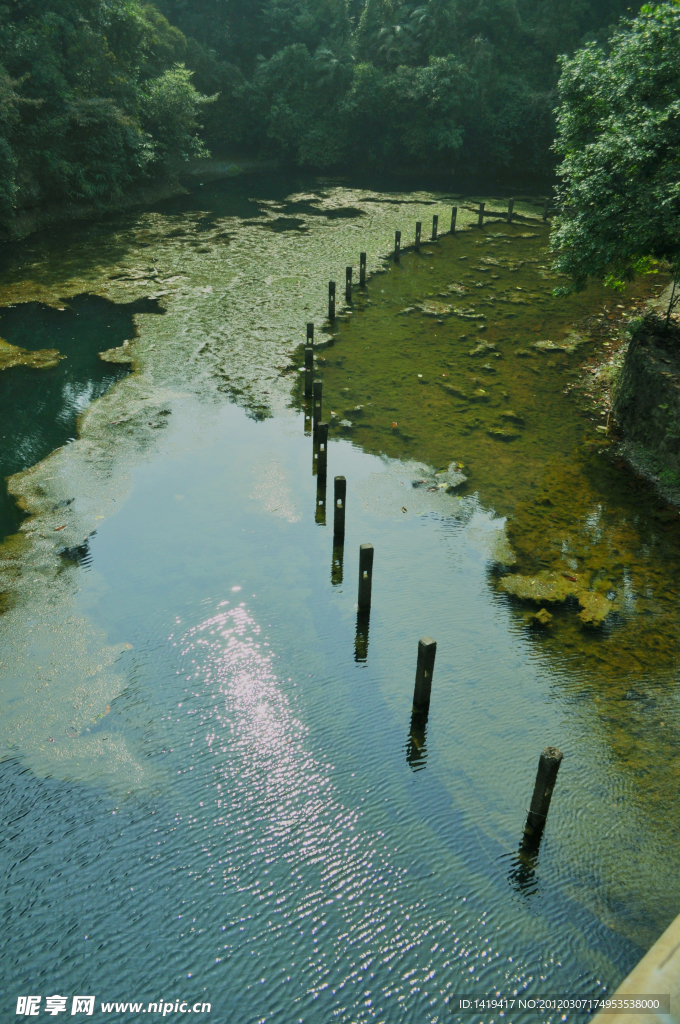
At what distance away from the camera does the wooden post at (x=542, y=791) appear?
5.94 metres

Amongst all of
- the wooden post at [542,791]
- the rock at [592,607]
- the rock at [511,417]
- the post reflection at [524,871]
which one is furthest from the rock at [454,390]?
the post reflection at [524,871]

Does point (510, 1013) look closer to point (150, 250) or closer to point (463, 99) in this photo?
point (150, 250)

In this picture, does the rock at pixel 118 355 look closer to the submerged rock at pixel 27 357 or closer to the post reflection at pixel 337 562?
the submerged rock at pixel 27 357

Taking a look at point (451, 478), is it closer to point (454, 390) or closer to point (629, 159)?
point (454, 390)

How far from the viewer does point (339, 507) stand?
32.2 ft

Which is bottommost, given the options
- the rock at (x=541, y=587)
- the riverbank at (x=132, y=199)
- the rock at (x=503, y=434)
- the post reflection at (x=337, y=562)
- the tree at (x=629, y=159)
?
the post reflection at (x=337, y=562)

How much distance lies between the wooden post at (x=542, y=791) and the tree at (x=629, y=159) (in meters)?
8.90

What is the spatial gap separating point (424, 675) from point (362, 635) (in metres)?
1.73

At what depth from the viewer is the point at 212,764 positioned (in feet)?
23.5

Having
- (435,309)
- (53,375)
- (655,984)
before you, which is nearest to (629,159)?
(435,309)

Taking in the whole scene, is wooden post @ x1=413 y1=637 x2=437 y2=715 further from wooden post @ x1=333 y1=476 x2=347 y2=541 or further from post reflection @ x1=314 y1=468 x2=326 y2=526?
post reflection @ x1=314 y1=468 x2=326 y2=526

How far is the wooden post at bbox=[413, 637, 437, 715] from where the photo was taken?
23.4 ft

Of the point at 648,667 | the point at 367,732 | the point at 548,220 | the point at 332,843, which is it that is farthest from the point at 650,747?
the point at 548,220

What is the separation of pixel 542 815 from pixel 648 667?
2862 millimetres
